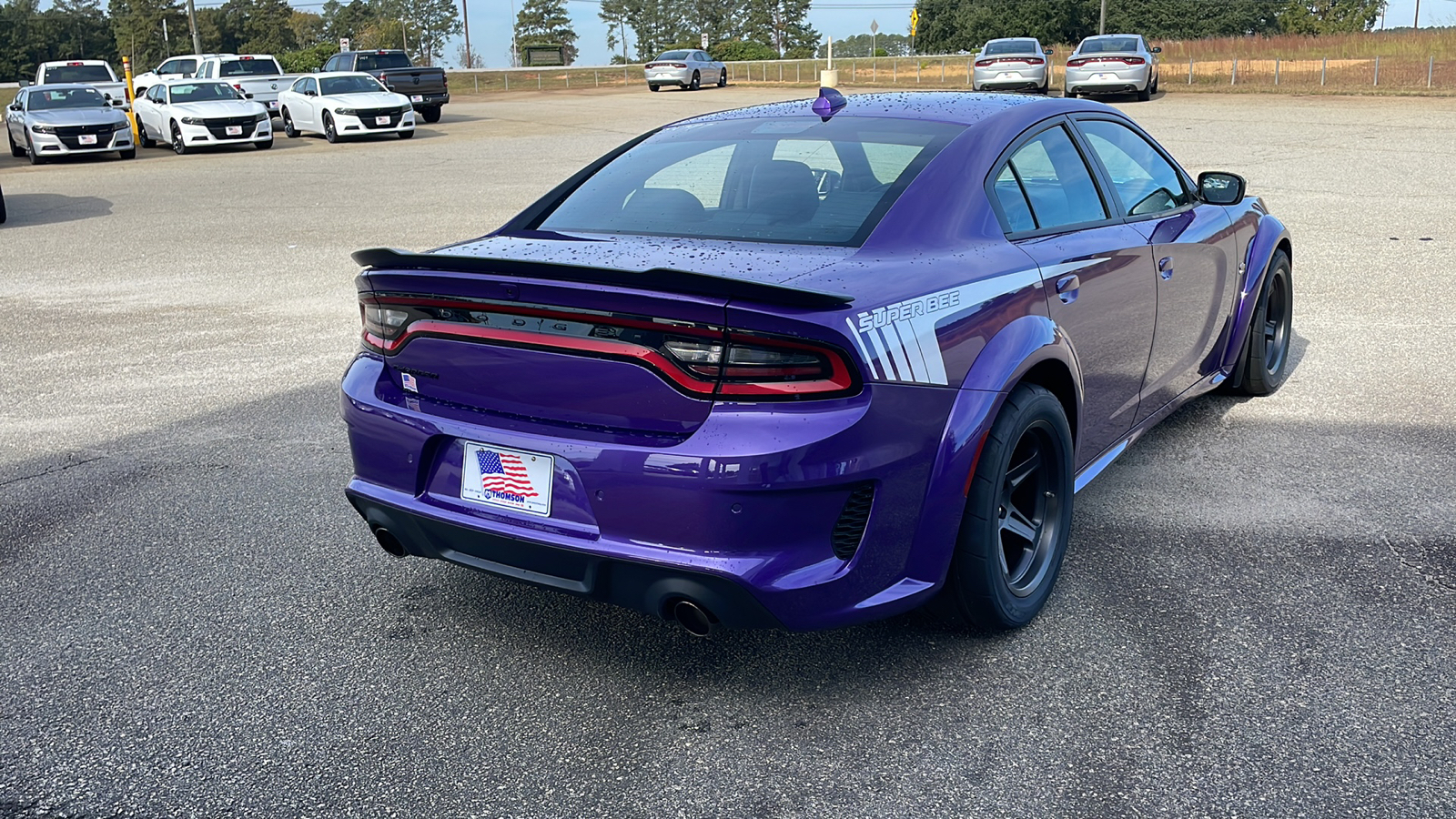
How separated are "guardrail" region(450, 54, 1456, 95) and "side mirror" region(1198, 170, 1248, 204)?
28.0 m

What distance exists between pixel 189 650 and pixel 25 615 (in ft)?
2.31

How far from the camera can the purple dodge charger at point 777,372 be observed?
2865 mm

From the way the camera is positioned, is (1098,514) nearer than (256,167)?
Yes

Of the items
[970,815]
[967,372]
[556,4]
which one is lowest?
[970,815]

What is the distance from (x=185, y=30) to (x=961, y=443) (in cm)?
12237

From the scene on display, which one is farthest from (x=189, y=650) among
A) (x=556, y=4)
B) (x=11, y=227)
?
(x=556, y=4)

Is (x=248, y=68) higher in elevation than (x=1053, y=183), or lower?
higher

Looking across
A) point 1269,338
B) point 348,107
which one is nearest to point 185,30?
point 348,107

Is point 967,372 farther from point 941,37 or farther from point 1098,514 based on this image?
point 941,37

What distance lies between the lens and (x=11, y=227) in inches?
553

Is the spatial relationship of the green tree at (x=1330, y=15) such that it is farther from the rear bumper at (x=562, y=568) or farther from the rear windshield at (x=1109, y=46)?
the rear bumper at (x=562, y=568)

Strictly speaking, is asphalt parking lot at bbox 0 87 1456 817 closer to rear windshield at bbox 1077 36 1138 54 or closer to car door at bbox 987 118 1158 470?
car door at bbox 987 118 1158 470

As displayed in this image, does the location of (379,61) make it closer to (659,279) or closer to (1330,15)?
(659,279)

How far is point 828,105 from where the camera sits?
13.8ft
